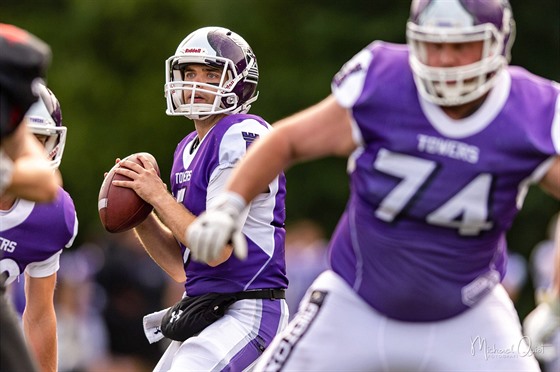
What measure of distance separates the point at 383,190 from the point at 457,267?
0.41m

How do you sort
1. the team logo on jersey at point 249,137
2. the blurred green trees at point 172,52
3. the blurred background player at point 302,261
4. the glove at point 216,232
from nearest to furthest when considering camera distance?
the glove at point 216,232, the team logo on jersey at point 249,137, the blurred background player at point 302,261, the blurred green trees at point 172,52

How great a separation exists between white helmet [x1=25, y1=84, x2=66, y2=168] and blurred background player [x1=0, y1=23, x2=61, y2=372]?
3.38 ft

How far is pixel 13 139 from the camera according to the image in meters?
4.70

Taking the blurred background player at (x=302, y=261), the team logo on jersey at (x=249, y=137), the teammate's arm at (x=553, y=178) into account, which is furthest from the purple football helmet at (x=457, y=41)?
the blurred background player at (x=302, y=261)

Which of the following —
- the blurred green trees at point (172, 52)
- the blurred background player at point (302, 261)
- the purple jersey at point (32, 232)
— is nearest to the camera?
the purple jersey at point (32, 232)

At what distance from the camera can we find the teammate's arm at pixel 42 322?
5871mm

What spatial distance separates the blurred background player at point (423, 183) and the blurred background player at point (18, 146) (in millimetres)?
592

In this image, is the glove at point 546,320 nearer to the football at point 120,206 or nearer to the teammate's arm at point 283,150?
the teammate's arm at point 283,150

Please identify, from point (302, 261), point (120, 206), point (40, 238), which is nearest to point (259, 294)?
point (120, 206)

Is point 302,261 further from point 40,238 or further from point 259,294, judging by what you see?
point 40,238

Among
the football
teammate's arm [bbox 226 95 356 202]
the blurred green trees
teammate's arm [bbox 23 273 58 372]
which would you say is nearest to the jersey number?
teammate's arm [bbox 226 95 356 202]

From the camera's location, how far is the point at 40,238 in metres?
5.72

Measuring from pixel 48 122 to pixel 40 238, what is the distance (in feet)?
1.71

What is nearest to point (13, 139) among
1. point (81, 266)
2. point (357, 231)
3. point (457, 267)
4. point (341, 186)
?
point (357, 231)
